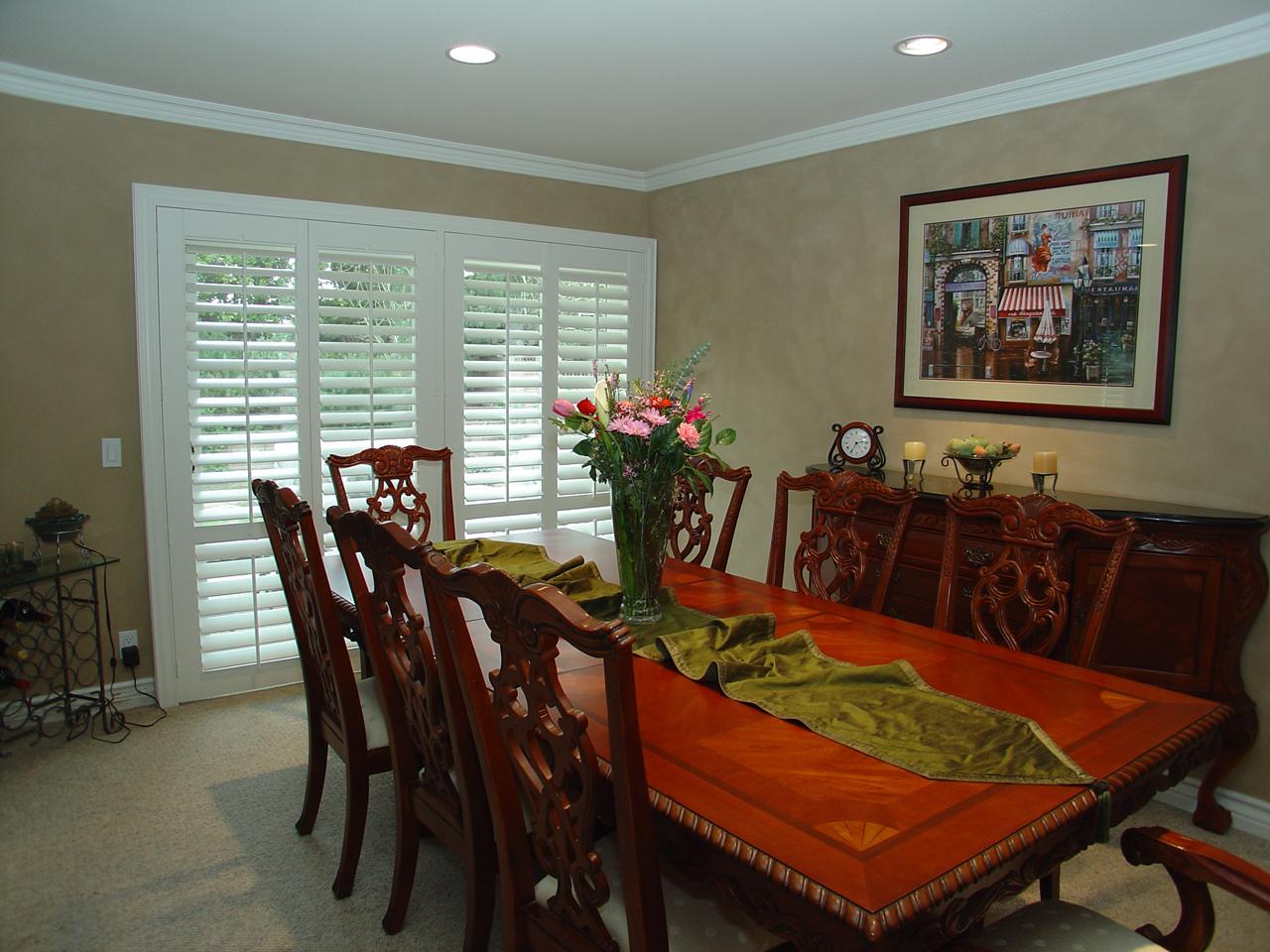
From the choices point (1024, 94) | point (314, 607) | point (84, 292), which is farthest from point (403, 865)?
point (1024, 94)

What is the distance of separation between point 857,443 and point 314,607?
2.45 m

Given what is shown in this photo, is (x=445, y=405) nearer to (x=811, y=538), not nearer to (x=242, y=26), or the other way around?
(x=242, y=26)

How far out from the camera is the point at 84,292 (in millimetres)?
3545

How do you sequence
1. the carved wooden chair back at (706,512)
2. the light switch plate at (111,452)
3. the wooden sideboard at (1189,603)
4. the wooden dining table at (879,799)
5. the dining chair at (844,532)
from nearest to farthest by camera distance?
the wooden dining table at (879,799)
the dining chair at (844,532)
the wooden sideboard at (1189,603)
the carved wooden chair back at (706,512)
the light switch plate at (111,452)

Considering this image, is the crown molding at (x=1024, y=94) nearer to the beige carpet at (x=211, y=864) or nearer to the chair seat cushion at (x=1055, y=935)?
the beige carpet at (x=211, y=864)

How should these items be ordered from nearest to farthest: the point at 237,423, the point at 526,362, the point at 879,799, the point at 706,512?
the point at 879,799 → the point at 706,512 → the point at 237,423 → the point at 526,362


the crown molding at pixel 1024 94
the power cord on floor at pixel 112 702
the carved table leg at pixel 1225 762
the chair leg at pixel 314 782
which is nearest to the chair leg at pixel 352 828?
the chair leg at pixel 314 782

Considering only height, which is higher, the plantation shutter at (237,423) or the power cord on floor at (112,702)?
the plantation shutter at (237,423)

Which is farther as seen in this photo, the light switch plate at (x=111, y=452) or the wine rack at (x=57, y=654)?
the light switch plate at (x=111, y=452)

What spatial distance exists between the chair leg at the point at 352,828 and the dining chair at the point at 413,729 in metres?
0.21

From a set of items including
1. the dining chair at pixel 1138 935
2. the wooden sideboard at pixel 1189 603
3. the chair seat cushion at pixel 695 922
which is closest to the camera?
the dining chair at pixel 1138 935

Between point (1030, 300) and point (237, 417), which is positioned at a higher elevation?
point (1030, 300)

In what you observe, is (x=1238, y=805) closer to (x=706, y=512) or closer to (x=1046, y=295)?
(x=1046, y=295)

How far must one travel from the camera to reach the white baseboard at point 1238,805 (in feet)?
9.48
